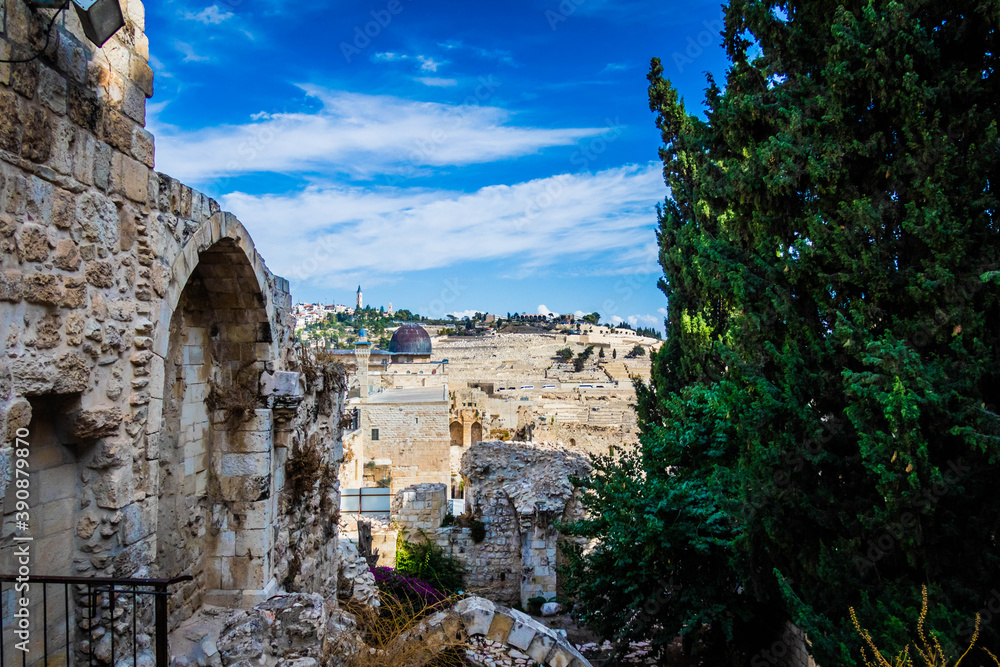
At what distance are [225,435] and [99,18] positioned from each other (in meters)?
3.74

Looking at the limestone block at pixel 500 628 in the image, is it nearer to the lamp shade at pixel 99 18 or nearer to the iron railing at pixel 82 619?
the iron railing at pixel 82 619

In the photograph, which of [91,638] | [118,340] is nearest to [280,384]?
[118,340]

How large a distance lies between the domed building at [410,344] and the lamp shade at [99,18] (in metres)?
44.4

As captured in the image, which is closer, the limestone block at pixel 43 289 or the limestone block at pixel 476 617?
the limestone block at pixel 43 289

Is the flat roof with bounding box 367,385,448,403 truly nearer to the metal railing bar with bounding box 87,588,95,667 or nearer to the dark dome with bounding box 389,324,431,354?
the metal railing bar with bounding box 87,588,95,667

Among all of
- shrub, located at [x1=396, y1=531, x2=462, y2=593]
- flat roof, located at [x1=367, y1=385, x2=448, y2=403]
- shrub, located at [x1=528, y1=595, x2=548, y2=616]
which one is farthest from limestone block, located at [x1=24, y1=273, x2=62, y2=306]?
flat roof, located at [x1=367, y1=385, x2=448, y2=403]

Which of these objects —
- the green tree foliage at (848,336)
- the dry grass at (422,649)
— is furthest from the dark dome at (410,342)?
the dry grass at (422,649)

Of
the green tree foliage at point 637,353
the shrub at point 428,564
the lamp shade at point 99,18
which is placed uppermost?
the green tree foliage at point 637,353

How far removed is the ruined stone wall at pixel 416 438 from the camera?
1995 cm

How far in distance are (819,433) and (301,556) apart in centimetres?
533

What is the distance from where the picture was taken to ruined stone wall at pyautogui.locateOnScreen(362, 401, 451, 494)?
65.5 feet

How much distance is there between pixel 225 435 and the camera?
5.80 meters

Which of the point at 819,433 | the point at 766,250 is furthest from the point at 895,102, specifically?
the point at 819,433

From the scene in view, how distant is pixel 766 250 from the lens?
5.29 m
